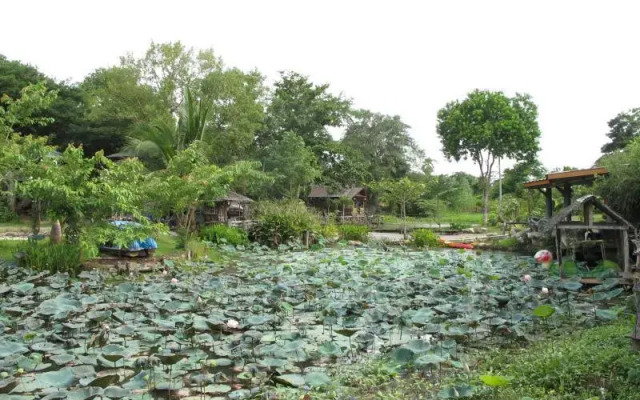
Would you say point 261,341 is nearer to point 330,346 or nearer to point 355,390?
point 330,346

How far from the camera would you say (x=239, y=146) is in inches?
1000

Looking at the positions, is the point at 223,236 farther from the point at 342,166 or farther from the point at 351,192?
the point at 342,166

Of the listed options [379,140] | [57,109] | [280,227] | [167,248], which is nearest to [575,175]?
[280,227]

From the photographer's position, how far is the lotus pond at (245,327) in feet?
12.4

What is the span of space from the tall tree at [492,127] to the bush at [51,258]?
23.6 meters

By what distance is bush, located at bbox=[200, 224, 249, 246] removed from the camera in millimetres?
15381

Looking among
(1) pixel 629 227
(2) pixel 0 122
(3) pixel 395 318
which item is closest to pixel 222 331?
(3) pixel 395 318

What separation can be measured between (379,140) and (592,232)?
22452 millimetres

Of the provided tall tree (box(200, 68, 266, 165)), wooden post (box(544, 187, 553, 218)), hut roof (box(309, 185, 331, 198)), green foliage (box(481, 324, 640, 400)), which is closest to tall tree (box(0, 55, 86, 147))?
tall tree (box(200, 68, 266, 165))

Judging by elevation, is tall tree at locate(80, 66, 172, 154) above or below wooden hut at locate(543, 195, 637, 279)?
above

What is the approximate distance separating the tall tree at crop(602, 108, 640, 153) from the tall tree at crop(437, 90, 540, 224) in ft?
13.7

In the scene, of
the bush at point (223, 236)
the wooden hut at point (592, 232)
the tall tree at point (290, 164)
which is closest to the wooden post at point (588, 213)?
the wooden hut at point (592, 232)

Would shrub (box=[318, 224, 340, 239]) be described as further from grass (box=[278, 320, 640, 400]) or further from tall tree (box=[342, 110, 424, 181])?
grass (box=[278, 320, 640, 400])

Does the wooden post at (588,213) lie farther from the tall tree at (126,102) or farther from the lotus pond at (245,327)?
the tall tree at (126,102)
